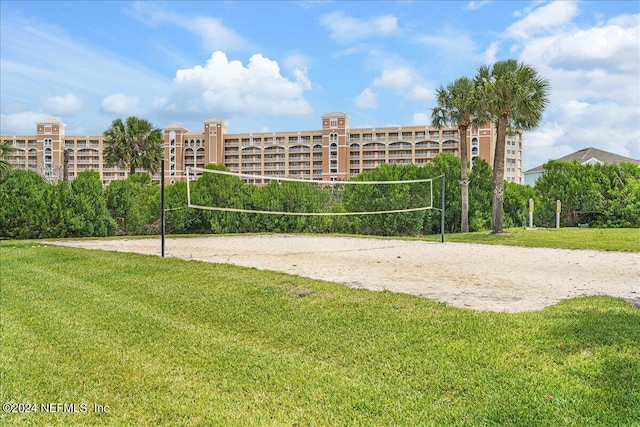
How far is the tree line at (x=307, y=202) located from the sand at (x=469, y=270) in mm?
9210

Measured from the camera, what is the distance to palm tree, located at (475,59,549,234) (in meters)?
19.1

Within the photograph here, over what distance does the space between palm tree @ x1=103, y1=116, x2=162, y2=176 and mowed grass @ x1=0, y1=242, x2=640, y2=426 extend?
32.8 metres

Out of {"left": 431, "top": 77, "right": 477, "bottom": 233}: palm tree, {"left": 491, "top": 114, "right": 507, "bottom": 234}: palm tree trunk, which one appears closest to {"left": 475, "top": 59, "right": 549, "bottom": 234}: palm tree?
{"left": 491, "top": 114, "right": 507, "bottom": 234}: palm tree trunk

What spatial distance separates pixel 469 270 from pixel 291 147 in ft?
278

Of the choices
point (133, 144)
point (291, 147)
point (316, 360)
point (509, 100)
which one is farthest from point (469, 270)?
point (291, 147)

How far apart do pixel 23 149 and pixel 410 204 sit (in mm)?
97183

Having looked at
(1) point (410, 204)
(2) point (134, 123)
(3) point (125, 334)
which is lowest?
(3) point (125, 334)

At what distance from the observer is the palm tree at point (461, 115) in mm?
24344

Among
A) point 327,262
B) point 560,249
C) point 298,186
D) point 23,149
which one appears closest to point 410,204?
point 298,186

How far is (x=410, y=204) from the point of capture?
1013 inches

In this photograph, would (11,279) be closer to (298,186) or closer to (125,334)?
(125,334)

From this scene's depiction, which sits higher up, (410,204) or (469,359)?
(410,204)

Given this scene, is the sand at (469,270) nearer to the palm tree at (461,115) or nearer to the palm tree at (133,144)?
the palm tree at (461,115)

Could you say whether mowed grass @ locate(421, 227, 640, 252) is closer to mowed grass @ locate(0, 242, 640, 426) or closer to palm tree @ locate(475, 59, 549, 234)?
palm tree @ locate(475, 59, 549, 234)
